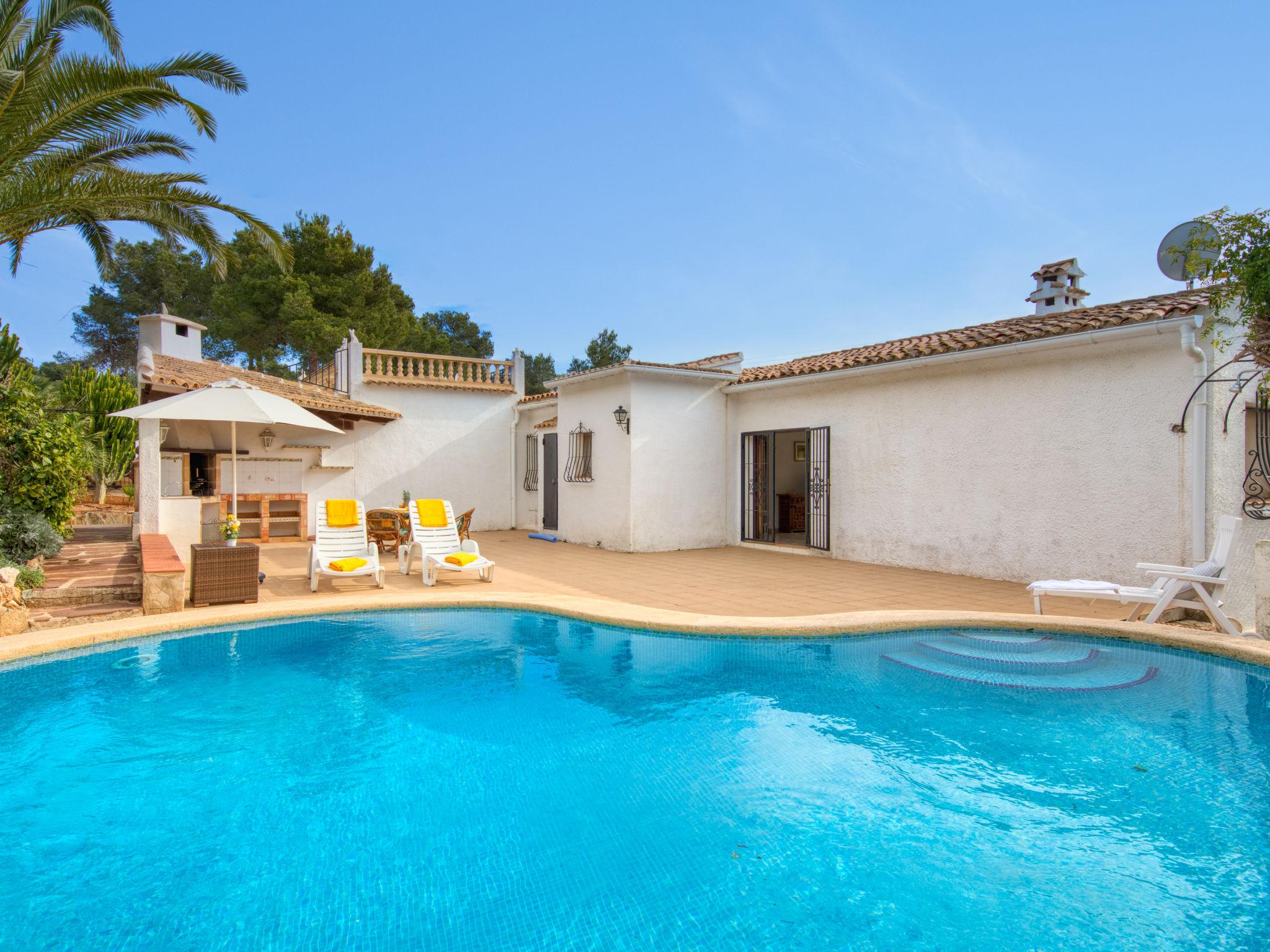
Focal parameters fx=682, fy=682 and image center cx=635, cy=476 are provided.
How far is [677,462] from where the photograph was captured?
13141 millimetres

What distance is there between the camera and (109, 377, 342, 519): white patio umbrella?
7840 mm

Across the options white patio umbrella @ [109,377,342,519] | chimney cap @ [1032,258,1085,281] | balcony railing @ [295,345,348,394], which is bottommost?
white patio umbrella @ [109,377,342,519]

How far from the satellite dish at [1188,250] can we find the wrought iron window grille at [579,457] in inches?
373

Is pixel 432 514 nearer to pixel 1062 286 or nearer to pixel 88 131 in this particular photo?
pixel 88 131

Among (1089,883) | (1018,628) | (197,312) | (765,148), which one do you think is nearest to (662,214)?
(765,148)

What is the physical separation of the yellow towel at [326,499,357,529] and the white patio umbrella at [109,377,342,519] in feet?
3.59

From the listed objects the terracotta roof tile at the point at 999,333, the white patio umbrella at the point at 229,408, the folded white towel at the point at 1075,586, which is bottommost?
the folded white towel at the point at 1075,586

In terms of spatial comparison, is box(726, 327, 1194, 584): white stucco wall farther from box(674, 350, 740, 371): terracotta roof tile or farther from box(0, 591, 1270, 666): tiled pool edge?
box(0, 591, 1270, 666): tiled pool edge

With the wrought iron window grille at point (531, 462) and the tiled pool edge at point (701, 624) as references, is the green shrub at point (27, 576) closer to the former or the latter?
the tiled pool edge at point (701, 624)

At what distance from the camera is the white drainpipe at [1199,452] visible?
748 cm

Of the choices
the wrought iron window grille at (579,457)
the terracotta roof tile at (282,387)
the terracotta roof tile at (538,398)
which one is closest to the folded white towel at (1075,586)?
the wrought iron window grille at (579,457)

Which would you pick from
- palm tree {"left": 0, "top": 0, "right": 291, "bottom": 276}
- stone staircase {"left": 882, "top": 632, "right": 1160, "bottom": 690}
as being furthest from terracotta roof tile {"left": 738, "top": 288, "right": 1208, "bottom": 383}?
palm tree {"left": 0, "top": 0, "right": 291, "bottom": 276}

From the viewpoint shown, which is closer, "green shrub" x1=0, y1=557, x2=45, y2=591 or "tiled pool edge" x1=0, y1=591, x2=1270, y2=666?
"tiled pool edge" x1=0, y1=591, x2=1270, y2=666

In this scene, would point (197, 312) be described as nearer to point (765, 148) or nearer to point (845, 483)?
point (765, 148)
